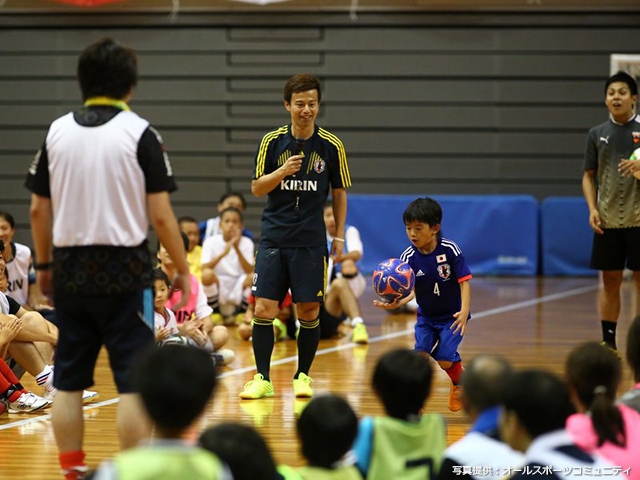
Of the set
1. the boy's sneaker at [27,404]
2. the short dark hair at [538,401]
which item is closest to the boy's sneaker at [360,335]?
the boy's sneaker at [27,404]

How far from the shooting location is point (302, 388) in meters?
5.55

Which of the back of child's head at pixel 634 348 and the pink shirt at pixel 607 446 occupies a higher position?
the back of child's head at pixel 634 348

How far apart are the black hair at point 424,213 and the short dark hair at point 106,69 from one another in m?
2.14

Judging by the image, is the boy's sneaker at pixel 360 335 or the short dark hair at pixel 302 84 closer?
the short dark hair at pixel 302 84

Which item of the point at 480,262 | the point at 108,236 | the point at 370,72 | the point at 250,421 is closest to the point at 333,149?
the point at 250,421

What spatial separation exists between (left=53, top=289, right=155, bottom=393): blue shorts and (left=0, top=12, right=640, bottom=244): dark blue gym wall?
1034 centimetres

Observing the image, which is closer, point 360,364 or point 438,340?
point 438,340

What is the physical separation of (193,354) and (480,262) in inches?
421

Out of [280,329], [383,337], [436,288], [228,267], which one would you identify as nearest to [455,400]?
[436,288]

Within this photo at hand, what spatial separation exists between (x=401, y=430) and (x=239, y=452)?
55 centimetres

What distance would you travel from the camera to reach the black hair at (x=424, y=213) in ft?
17.0

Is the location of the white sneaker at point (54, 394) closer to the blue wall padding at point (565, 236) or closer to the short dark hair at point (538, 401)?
the short dark hair at point (538, 401)

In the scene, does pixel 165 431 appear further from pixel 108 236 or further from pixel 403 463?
pixel 108 236

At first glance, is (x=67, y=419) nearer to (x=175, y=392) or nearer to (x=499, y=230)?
(x=175, y=392)
